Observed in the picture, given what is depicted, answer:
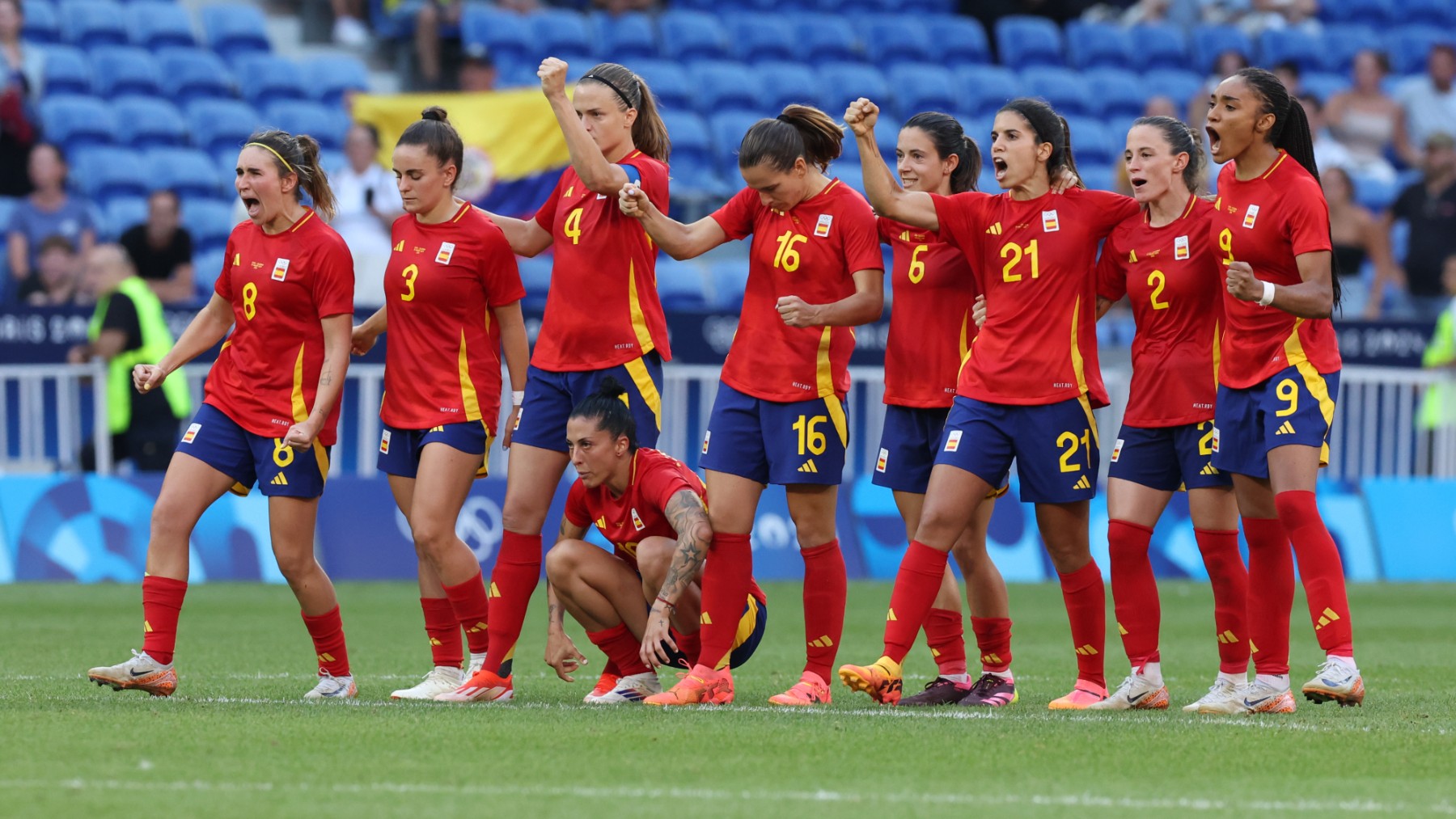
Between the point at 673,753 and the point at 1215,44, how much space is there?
1867 centimetres

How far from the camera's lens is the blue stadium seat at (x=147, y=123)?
1689 centimetres

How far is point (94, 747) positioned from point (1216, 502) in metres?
4.12

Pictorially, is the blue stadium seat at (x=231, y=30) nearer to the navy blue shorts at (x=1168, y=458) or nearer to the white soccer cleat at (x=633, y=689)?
the white soccer cleat at (x=633, y=689)

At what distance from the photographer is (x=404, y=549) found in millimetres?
13352

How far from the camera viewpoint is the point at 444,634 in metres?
7.72

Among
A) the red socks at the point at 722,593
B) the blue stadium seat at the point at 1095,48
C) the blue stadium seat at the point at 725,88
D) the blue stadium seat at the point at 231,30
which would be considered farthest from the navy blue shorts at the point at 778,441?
the blue stadium seat at the point at 1095,48

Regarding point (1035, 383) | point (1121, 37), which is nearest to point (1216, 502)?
point (1035, 383)

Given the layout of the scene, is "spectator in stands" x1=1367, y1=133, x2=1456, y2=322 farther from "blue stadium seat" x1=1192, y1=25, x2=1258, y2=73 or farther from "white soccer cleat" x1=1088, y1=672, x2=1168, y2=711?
"white soccer cleat" x1=1088, y1=672, x2=1168, y2=711

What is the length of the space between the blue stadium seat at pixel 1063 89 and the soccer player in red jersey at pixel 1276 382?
46.9ft

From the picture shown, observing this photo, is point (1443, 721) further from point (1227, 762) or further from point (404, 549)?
point (404, 549)

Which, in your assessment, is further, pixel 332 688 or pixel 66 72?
pixel 66 72

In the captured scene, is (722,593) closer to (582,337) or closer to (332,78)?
(582,337)

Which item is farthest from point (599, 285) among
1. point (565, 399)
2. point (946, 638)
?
point (946, 638)

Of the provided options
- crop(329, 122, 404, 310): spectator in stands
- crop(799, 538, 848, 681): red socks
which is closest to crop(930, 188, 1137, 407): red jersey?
crop(799, 538, 848, 681): red socks
